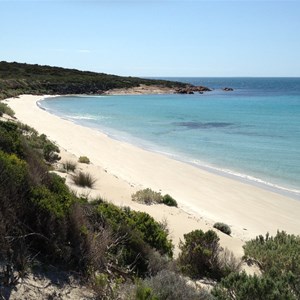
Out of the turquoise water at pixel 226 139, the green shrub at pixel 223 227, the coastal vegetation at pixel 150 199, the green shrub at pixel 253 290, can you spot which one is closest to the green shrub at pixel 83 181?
the coastal vegetation at pixel 150 199

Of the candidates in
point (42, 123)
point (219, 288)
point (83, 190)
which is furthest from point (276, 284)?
point (42, 123)

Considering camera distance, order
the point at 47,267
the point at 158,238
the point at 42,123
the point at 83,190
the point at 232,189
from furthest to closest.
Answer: the point at 42,123
the point at 232,189
the point at 83,190
the point at 158,238
the point at 47,267

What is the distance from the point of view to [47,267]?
445 cm

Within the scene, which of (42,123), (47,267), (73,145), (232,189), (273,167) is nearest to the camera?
(47,267)

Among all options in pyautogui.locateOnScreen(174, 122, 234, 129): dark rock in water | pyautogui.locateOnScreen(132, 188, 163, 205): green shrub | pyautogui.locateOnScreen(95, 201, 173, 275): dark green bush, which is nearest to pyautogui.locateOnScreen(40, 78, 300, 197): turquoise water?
pyautogui.locateOnScreen(174, 122, 234, 129): dark rock in water

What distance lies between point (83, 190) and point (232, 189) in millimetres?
5779

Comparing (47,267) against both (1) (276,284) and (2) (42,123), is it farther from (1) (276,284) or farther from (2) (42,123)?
(2) (42,123)

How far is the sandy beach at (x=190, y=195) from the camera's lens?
10359 millimetres

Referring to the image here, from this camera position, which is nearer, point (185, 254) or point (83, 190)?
point (185, 254)

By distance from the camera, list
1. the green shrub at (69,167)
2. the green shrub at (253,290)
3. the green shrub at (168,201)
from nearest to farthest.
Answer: the green shrub at (253,290)
the green shrub at (168,201)
the green shrub at (69,167)

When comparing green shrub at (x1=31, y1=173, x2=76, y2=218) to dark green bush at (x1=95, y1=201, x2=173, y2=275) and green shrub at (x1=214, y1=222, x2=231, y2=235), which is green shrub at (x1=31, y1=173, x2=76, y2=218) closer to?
dark green bush at (x1=95, y1=201, x2=173, y2=275)

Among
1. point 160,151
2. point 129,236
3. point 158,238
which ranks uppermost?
point 129,236

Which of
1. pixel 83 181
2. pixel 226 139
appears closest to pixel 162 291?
pixel 83 181

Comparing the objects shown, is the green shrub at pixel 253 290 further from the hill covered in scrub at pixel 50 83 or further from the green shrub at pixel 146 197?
the hill covered in scrub at pixel 50 83
